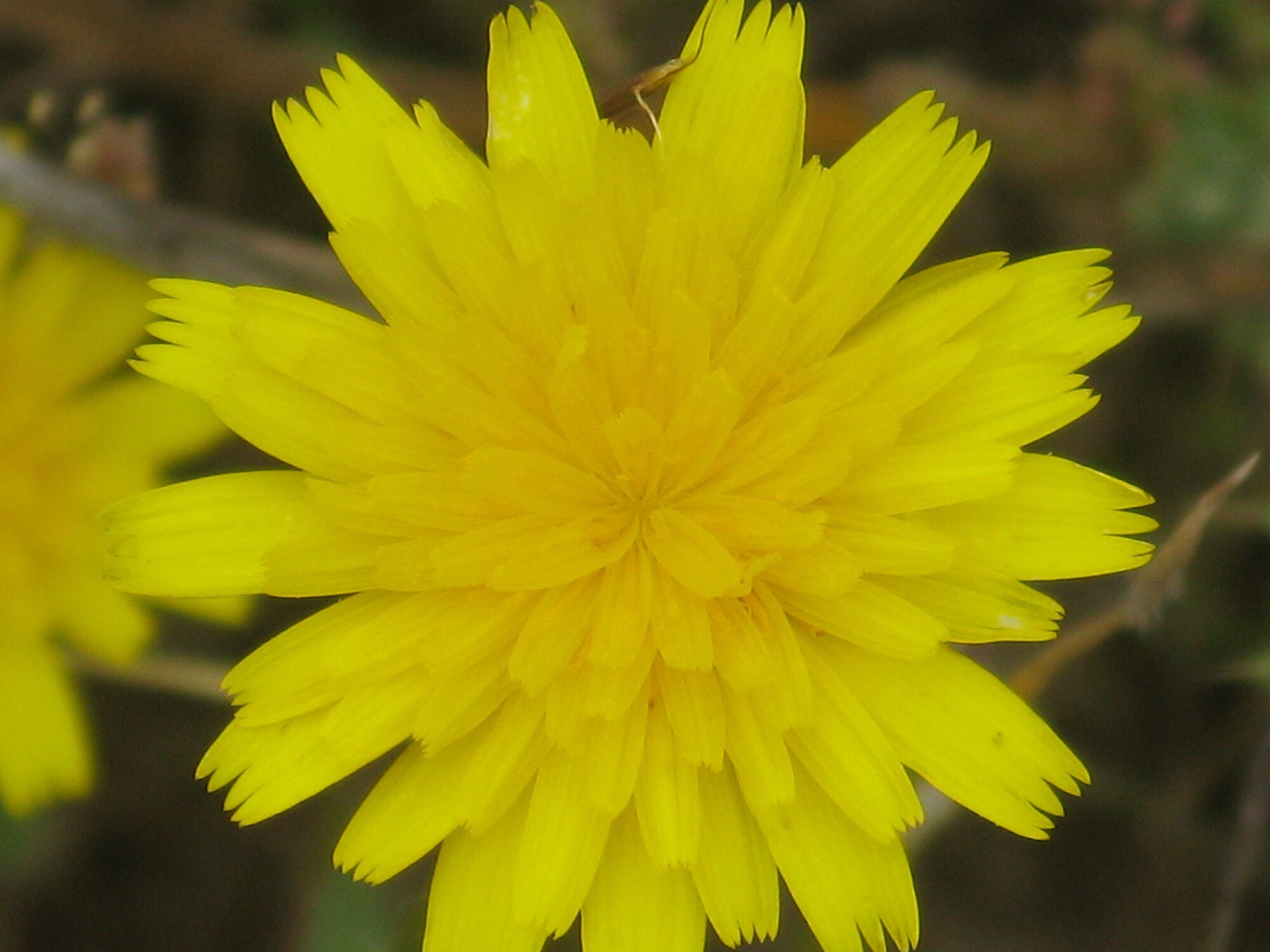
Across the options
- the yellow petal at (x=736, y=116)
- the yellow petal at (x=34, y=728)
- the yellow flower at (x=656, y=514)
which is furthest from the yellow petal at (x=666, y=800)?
the yellow petal at (x=34, y=728)

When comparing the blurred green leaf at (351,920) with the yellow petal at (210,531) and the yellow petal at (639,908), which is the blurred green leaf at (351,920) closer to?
the yellow petal at (639,908)

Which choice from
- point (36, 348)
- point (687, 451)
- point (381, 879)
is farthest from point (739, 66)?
point (36, 348)

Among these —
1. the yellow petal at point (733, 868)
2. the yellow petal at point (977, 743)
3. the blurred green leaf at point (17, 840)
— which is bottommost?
the blurred green leaf at point (17, 840)

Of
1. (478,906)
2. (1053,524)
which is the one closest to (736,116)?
(1053,524)

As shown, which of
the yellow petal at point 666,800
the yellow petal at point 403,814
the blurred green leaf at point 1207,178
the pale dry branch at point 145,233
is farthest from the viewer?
the blurred green leaf at point 1207,178

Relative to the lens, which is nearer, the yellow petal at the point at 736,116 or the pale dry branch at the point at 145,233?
the yellow petal at the point at 736,116

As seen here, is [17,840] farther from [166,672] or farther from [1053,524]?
[1053,524]
